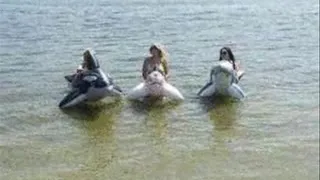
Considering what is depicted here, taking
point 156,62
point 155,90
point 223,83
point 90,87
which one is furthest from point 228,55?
point 90,87

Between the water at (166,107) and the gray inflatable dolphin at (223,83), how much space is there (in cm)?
25

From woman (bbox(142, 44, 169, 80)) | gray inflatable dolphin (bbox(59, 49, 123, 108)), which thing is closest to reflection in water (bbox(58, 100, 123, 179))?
gray inflatable dolphin (bbox(59, 49, 123, 108))

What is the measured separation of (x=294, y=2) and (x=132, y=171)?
15.8 meters

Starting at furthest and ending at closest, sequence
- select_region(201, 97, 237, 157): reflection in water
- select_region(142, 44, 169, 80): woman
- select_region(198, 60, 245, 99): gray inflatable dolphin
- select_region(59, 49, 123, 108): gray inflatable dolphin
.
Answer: select_region(142, 44, 169, 80): woman, select_region(198, 60, 245, 99): gray inflatable dolphin, select_region(59, 49, 123, 108): gray inflatable dolphin, select_region(201, 97, 237, 157): reflection in water

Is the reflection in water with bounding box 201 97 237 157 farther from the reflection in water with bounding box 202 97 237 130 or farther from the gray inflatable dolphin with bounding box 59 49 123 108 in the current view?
the gray inflatable dolphin with bounding box 59 49 123 108

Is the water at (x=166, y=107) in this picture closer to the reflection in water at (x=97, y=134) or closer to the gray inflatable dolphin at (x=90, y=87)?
the reflection in water at (x=97, y=134)

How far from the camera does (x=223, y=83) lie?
49.3 feet

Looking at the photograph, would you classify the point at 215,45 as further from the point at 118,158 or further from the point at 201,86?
the point at 118,158

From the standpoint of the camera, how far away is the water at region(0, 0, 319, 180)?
1193 cm

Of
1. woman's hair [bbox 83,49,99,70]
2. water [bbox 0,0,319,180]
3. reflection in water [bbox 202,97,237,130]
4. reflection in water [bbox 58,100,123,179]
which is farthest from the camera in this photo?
woman's hair [bbox 83,49,99,70]

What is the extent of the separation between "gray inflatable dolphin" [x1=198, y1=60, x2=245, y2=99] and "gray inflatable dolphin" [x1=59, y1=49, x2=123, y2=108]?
1739 millimetres

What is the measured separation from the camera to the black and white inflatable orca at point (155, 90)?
14953 millimetres

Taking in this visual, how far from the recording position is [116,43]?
20406mm

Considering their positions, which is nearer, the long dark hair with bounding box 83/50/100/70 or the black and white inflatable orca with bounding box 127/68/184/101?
the long dark hair with bounding box 83/50/100/70
